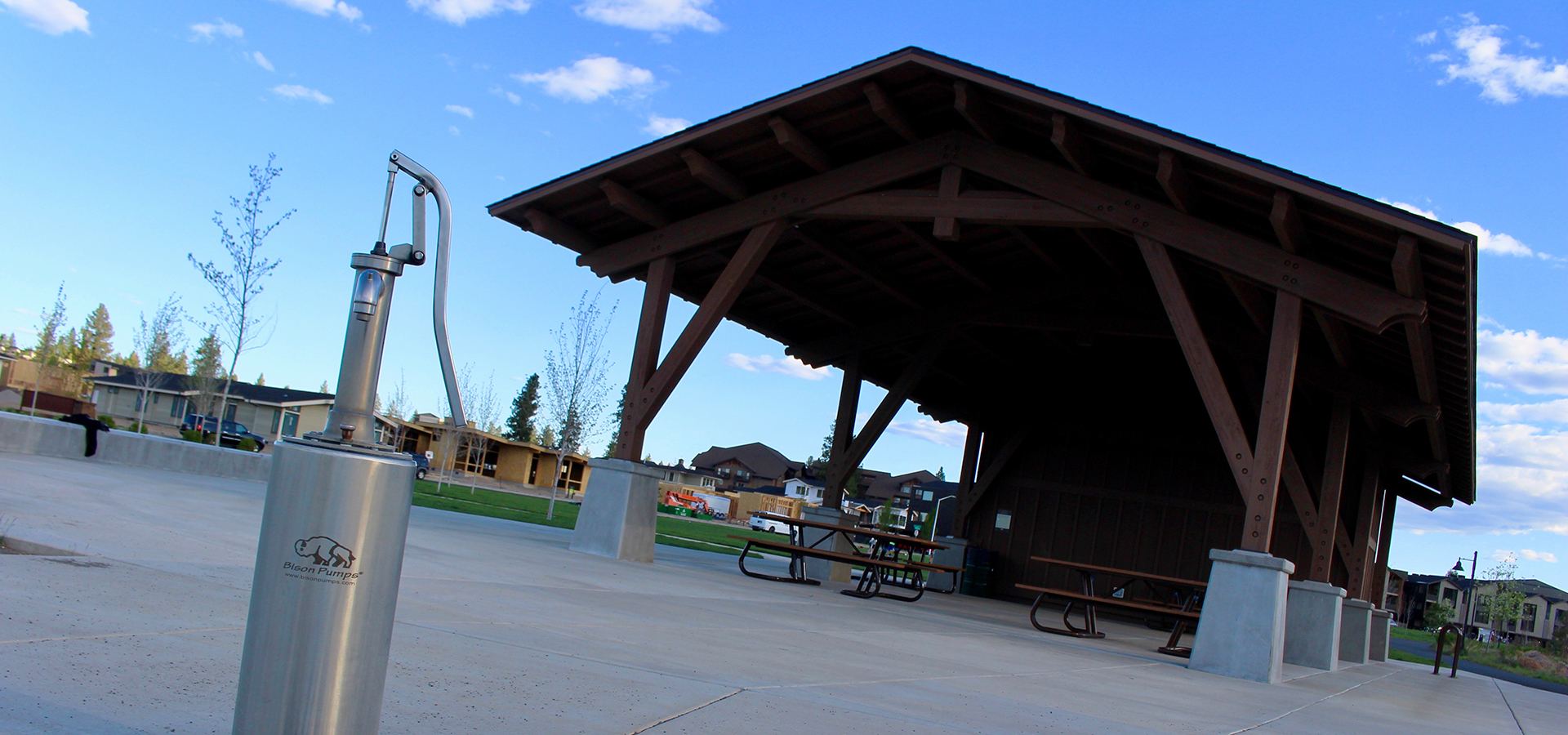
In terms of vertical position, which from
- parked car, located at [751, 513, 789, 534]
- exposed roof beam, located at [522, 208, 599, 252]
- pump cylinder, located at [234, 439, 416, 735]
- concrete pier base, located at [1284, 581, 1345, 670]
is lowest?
parked car, located at [751, 513, 789, 534]

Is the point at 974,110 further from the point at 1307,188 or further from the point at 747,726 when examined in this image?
the point at 747,726

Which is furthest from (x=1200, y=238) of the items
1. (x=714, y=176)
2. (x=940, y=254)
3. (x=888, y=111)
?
(x=714, y=176)

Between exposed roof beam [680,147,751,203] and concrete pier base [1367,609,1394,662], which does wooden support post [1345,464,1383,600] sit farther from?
exposed roof beam [680,147,751,203]

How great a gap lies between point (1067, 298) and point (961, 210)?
5142 millimetres

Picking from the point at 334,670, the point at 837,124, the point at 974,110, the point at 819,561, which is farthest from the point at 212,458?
the point at 334,670

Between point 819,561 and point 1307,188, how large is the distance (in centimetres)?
967

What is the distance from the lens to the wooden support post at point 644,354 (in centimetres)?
1170

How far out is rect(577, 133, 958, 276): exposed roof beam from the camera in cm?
1138

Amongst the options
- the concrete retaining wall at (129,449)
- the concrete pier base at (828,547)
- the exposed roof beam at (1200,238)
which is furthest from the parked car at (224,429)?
the exposed roof beam at (1200,238)

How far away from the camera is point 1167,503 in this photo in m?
18.8

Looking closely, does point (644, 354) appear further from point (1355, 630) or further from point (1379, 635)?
point (1379, 635)

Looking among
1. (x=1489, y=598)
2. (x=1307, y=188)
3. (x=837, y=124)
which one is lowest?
(x=1489, y=598)

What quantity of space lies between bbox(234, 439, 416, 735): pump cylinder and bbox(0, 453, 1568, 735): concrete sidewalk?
484mm

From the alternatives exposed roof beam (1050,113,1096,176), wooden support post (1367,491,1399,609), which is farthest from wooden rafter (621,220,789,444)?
wooden support post (1367,491,1399,609)
